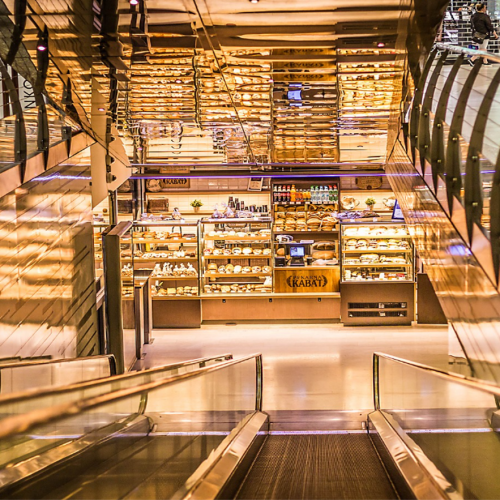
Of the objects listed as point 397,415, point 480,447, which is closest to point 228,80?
point 397,415

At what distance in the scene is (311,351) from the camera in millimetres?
8984

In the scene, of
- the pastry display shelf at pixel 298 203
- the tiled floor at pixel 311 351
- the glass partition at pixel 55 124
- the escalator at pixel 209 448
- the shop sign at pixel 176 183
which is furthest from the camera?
the shop sign at pixel 176 183

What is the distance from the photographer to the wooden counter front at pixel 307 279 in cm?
1099

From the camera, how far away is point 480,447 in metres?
3.49

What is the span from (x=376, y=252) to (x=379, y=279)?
1.77 ft

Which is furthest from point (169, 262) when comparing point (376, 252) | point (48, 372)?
point (48, 372)

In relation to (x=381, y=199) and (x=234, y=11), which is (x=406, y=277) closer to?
(x=381, y=199)

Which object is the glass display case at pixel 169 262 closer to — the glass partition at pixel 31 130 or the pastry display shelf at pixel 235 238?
the pastry display shelf at pixel 235 238

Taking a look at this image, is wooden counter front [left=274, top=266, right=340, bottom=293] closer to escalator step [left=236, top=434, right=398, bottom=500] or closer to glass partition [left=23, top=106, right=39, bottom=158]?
escalator step [left=236, top=434, right=398, bottom=500]

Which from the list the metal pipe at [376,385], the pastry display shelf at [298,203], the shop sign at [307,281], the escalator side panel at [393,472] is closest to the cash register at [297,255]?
the shop sign at [307,281]

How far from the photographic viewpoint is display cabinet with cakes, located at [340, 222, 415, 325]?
10742 mm

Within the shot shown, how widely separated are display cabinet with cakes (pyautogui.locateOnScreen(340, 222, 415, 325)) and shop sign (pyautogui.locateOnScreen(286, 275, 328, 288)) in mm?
368

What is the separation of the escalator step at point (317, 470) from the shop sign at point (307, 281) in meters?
6.58

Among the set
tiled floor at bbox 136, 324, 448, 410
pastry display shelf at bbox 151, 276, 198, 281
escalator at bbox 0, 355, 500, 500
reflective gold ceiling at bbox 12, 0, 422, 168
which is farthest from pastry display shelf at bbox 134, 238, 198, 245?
escalator at bbox 0, 355, 500, 500
